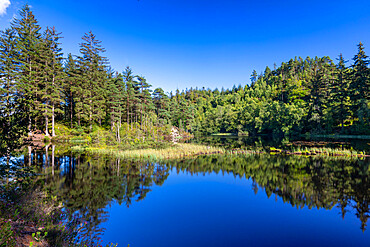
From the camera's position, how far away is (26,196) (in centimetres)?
855

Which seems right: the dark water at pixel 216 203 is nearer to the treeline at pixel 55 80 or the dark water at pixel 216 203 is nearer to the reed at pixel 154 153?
the reed at pixel 154 153

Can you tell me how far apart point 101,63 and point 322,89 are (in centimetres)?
7046

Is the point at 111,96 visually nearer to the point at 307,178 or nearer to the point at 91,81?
the point at 91,81

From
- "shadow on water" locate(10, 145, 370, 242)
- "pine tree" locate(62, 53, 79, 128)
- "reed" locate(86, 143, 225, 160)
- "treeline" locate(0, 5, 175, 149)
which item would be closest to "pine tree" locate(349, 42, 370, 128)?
"shadow on water" locate(10, 145, 370, 242)

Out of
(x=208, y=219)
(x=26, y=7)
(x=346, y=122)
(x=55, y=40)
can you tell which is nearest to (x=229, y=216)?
(x=208, y=219)

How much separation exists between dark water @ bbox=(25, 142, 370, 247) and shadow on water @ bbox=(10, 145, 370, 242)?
0.06m

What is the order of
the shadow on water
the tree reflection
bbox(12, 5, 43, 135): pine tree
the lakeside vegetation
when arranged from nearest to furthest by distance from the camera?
the shadow on water, the tree reflection, the lakeside vegetation, bbox(12, 5, 43, 135): pine tree

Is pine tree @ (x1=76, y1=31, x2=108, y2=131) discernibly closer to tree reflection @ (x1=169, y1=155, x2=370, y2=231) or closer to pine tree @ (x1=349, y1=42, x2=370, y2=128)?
tree reflection @ (x1=169, y1=155, x2=370, y2=231)

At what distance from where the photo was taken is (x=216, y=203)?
13.0 metres

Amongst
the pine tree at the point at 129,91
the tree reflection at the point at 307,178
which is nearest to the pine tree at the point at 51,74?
the pine tree at the point at 129,91

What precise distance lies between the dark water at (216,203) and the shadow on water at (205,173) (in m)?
0.06

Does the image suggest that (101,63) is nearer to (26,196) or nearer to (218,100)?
(26,196)

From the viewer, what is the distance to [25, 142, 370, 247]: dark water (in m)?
8.84

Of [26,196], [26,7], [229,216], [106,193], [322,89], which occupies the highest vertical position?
[26,7]
